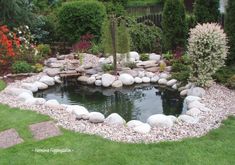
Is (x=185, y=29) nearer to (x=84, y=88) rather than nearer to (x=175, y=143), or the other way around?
(x=84, y=88)

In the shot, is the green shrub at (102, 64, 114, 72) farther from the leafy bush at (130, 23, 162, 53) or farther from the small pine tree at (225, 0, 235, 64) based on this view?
the small pine tree at (225, 0, 235, 64)

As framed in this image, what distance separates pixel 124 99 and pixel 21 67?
295cm

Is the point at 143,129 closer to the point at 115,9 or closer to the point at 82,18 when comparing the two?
the point at 82,18

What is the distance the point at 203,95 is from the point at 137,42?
4.20 meters

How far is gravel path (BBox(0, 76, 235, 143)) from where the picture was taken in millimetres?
5457

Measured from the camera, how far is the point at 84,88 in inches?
349

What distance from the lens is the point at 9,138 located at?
5527 mm

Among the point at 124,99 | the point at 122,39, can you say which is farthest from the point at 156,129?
the point at 122,39

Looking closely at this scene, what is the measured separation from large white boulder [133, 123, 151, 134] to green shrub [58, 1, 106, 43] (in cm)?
676

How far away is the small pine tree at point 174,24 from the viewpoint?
1052 cm

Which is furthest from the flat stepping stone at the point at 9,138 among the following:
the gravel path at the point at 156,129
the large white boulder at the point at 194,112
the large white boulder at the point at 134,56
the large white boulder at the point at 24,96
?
the large white boulder at the point at 134,56

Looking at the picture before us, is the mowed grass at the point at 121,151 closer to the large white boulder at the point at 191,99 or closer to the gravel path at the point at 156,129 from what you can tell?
the gravel path at the point at 156,129

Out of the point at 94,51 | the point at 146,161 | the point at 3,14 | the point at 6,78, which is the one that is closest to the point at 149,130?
the point at 146,161

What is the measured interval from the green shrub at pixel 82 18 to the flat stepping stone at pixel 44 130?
644cm
